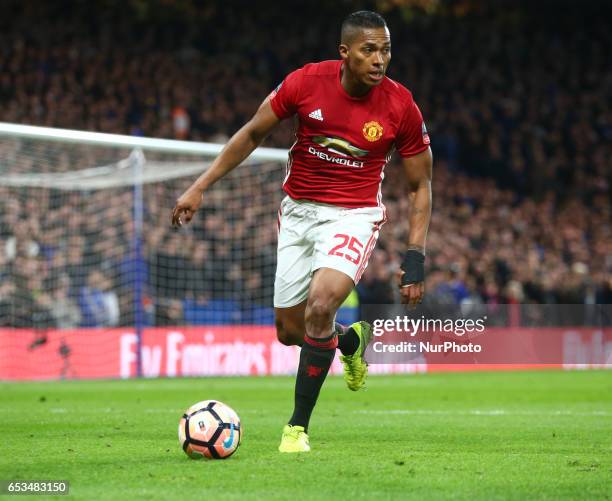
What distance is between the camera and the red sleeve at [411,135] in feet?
23.1

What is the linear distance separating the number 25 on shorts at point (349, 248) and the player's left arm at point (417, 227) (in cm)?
29

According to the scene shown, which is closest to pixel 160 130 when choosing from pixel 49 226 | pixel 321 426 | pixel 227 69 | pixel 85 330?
pixel 227 69

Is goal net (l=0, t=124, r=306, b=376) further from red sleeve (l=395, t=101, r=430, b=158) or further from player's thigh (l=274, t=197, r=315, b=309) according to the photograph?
red sleeve (l=395, t=101, r=430, b=158)

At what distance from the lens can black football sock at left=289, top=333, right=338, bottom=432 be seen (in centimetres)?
660

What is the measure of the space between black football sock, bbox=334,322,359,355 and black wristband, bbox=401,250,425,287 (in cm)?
88

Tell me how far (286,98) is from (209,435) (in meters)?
2.14

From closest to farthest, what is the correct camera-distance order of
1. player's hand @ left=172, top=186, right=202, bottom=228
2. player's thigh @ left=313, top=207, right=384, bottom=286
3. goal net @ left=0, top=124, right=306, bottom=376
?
1. player's hand @ left=172, top=186, right=202, bottom=228
2. player's thigh @ left=313, top=207, right=384, bottom=286
3. goal net @ left=0, top=124, right=306, bottom=376

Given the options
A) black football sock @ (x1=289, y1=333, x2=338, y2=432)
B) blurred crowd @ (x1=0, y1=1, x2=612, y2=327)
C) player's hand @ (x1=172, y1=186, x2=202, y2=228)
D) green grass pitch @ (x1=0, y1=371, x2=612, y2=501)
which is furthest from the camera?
blurred crowd @ (x1=0, y1=1, x2=612, y2=327)

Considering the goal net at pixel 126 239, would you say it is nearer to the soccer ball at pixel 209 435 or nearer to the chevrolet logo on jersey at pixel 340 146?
the chevrolet logo on jersey at pixel 340 146

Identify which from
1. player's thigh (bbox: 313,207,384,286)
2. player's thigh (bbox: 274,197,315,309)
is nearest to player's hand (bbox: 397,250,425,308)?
player's thigh (bbox: 313,207,384,286)

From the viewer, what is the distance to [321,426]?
332 inches

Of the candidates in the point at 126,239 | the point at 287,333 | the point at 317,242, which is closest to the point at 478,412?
the point at 287,333

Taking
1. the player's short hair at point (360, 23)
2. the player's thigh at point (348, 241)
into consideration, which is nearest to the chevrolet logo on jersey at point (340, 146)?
the player's thigh at point (348, 241)

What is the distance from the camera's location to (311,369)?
666 cm
